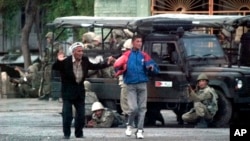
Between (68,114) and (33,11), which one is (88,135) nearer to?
(68,114)

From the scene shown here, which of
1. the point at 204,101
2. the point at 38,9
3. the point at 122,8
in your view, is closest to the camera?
the point at 204,101

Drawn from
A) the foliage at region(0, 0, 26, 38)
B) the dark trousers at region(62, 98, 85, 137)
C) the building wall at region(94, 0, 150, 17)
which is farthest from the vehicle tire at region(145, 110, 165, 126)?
the foliage at region(0, 0, 26, 38)

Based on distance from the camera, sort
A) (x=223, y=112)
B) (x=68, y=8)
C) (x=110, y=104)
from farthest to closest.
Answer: (x=68, y=8), (x=110, y=104), (x=223, y=112)

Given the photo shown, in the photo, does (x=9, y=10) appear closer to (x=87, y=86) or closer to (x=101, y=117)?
(x=87, y=86)

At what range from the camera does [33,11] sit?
3928cm

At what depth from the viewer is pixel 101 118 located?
69.9ft

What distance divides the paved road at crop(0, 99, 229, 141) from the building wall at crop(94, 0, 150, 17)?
637cm

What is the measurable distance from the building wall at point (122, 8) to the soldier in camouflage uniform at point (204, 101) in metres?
Answer: 12.2

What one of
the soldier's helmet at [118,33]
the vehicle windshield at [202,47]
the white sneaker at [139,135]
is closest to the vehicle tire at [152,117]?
the vehicle windshield at [202,47]

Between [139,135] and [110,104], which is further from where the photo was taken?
[110,104]

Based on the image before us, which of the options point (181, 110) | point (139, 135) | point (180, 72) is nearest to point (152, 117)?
point (181, 110)

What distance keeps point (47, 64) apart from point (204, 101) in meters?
7.42

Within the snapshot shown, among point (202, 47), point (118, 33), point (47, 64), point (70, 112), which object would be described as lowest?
point (70, 112)

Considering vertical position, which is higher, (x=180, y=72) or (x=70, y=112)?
(x=180, y=72)
